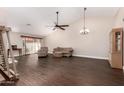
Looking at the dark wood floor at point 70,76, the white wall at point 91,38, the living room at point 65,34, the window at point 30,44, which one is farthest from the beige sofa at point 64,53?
the dark wood floor at point 70,76

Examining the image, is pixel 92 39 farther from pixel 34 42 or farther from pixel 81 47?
pixel 34 42

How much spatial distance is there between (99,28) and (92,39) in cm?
95

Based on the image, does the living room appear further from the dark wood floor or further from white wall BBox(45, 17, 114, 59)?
the dark wood floor

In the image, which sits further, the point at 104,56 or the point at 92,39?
the point at 92,39

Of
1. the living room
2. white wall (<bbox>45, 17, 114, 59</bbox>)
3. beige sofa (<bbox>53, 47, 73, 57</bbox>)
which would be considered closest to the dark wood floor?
the living room

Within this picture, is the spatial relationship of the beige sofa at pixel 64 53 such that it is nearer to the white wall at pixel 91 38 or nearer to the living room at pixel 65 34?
the living room at pixel 65 34

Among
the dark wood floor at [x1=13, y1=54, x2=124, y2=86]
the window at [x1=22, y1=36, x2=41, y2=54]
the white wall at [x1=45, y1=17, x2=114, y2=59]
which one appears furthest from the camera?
the window at [x1=22, y1=36, x2=41, y2=54]

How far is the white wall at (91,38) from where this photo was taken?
7508 millimetres

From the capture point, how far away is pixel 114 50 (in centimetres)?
502

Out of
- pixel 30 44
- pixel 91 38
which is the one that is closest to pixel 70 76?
pixel 91 38

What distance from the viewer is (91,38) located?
8.23 meters

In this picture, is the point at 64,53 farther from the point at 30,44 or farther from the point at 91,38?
the point at 30,44

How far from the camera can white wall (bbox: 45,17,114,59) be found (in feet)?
24.6
